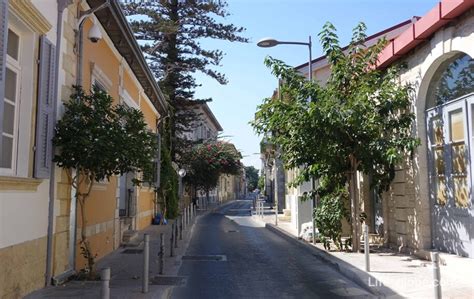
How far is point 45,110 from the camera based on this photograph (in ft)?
23.4

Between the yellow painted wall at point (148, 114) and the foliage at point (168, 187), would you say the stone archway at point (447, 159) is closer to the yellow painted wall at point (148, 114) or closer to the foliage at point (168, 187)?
the yellow painted wall at point (148, 114)

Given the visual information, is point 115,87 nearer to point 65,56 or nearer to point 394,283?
point 65,56

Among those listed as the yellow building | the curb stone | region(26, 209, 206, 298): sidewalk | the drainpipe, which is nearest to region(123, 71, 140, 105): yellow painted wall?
the yellow building

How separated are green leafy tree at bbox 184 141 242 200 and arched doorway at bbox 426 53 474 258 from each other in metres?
25.5

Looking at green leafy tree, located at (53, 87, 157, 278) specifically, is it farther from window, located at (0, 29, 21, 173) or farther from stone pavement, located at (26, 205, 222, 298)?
window, located at (0, 29, 21, 173)

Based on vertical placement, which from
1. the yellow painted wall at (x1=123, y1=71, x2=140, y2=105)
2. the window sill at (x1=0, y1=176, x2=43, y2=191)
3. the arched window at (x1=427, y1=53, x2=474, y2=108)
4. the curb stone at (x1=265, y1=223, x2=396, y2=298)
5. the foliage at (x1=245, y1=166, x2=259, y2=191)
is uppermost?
the foliage at (x1=245, y1=166, x2=259, y2=191)

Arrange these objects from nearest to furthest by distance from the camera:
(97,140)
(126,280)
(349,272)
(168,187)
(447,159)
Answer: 1. (97,140)
2. (126,280)
3. (349,272)
4. (447,159)
5. (168,187)

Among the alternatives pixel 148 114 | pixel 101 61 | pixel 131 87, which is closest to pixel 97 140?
pixel 101 61

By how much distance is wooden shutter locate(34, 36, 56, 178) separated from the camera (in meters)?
6.95

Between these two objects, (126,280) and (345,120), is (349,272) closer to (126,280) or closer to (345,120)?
(345,120)

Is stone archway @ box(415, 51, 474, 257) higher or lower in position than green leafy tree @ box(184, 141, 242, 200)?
lower

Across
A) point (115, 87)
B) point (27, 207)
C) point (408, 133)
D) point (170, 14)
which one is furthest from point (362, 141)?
point (170, 14)

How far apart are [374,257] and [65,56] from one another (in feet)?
24.9

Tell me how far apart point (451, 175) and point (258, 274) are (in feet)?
14.1
